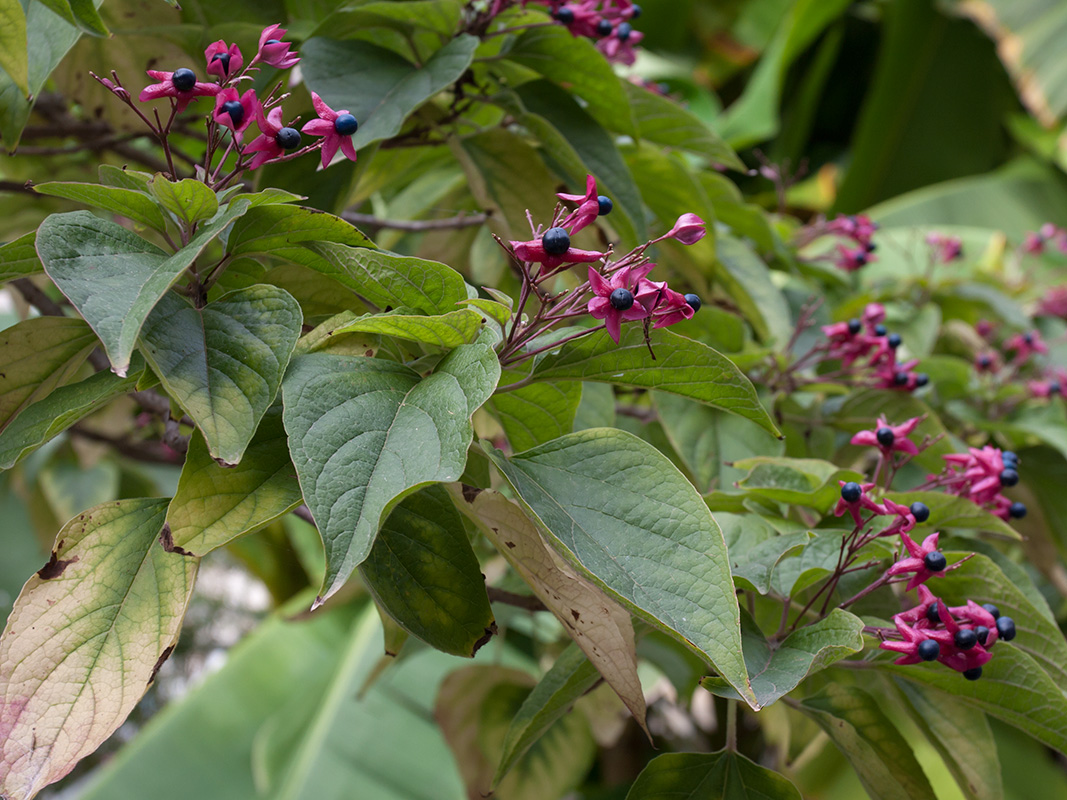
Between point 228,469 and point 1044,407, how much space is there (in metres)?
0.98

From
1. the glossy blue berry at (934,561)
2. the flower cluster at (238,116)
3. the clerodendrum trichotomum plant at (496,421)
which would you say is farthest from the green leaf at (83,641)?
the glossy blue berry at (934,561)

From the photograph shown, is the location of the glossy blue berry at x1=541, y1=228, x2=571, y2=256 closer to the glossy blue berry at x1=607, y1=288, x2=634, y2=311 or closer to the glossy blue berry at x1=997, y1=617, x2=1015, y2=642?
the glossy blue berry at x1=607, y1=288, x2=634, y2=311

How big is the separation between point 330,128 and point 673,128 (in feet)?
1.45

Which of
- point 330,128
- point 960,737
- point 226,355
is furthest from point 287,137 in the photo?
point 960,737

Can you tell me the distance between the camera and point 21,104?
0.58 m

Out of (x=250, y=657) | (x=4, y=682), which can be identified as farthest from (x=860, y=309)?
(x=250, y=657)

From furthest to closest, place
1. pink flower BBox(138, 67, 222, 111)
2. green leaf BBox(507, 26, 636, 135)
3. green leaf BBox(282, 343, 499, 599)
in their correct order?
green leaf BBox(507, 26, 636, 135), pink flower BBox(138, 67, 222, 111), green leaf BBox(282, 343, 499, 599)

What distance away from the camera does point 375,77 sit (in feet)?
2.18

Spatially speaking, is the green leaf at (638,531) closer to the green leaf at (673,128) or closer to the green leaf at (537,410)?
the green leaf at (537,410)

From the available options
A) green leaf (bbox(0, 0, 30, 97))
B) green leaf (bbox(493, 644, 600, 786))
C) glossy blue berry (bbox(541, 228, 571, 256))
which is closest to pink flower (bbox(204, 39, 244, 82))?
green leaf (bbox(0, 0, 30, 97))

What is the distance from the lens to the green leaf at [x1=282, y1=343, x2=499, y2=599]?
0.36m

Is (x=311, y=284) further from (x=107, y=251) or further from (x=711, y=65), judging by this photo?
(x=711, y=65)

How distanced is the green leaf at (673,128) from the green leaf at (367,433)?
45 cm

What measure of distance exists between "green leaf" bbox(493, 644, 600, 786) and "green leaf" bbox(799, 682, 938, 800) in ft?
0.49
